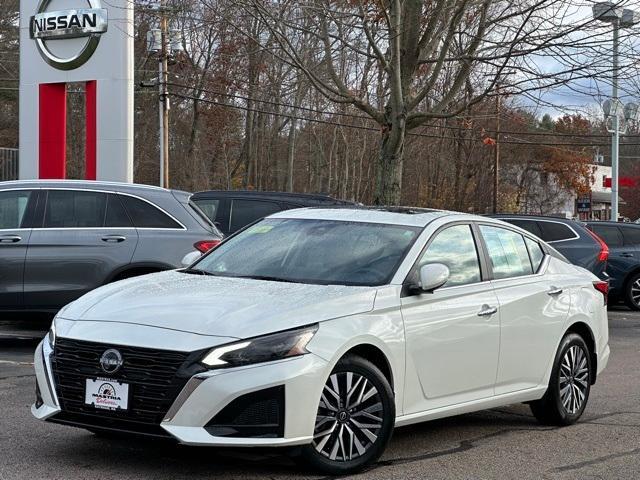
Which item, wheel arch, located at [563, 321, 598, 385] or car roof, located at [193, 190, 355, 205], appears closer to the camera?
wheel arch, located at [563, 321, 598, 385]

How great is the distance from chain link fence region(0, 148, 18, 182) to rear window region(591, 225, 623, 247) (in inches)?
677

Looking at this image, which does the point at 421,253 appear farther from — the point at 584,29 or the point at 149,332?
the point at 584,29

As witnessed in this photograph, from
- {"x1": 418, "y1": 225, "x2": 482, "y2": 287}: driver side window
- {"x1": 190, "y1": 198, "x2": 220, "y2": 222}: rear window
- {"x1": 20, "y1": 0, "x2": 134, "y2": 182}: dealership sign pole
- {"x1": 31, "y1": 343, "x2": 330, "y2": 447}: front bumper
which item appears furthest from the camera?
{"x1": 20, "y1": 0, "x2": 134, "y2": 182}: dealership sign pole

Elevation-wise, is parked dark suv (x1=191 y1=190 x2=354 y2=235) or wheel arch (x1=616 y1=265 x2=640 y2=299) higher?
parked dark suv (x1=191 y1=190 x2=354 y2=235)

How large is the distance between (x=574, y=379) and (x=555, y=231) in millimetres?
9981

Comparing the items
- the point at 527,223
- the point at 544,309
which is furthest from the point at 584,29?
the point at 544,309

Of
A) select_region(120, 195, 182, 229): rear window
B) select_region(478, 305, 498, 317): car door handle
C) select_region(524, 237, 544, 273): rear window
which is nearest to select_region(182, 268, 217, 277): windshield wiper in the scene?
select_region(478, 305, 498, 317): car door handle

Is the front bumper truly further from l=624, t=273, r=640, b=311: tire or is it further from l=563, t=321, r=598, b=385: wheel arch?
l=624, t=273, r=640, b=311: tire

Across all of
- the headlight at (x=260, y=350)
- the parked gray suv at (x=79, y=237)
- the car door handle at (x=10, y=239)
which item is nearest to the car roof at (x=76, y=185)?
the parked gray suv at (x=79, y=237)

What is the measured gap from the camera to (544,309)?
7.53 meters

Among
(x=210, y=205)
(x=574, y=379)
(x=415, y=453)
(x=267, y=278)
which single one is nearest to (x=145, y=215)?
(x=210, y=205)

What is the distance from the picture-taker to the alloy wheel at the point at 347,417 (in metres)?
5.62

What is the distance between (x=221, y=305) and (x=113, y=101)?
18310mm

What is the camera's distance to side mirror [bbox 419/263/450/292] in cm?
629
